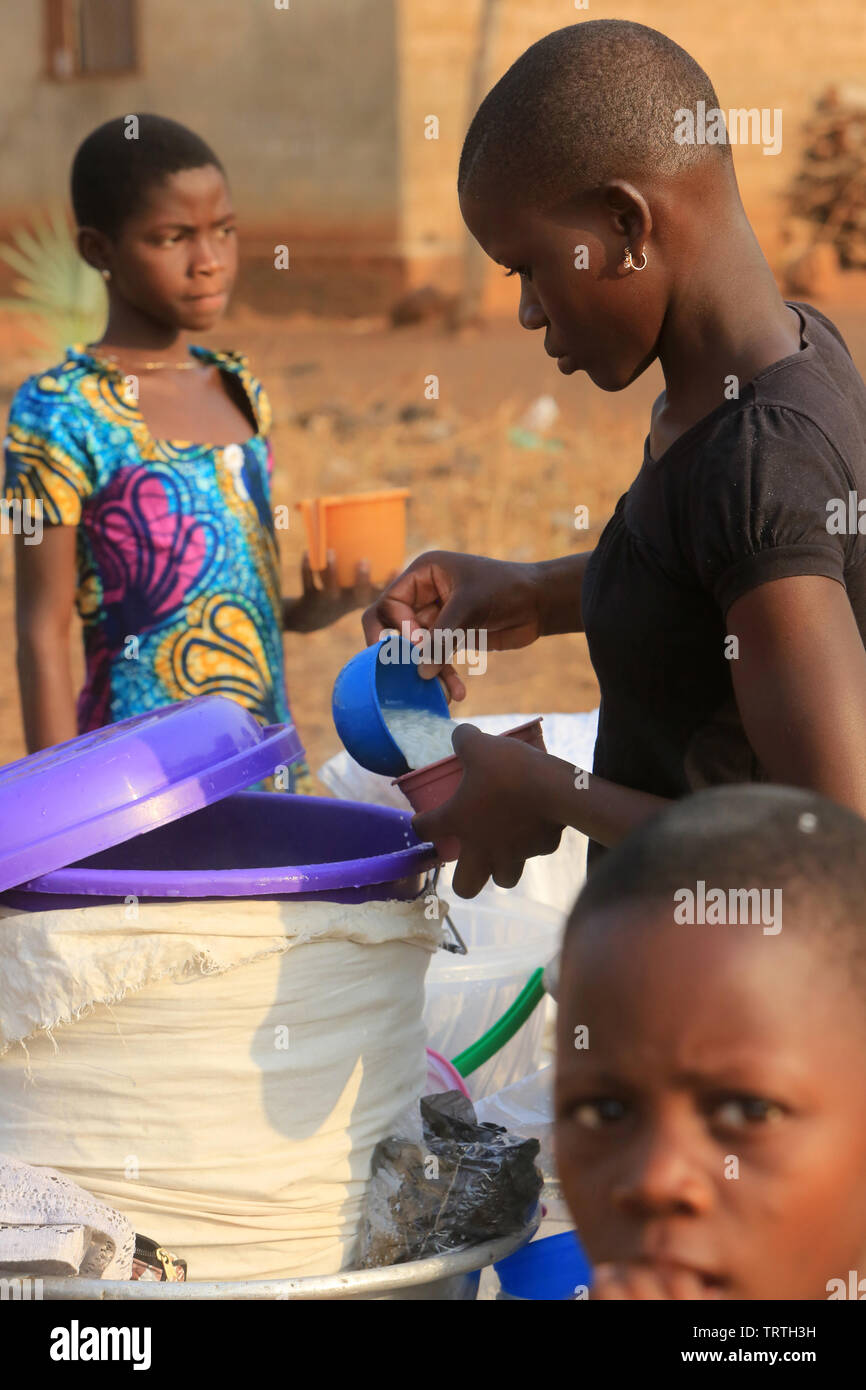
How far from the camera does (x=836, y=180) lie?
8867mm

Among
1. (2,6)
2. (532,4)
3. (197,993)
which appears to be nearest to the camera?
(197,993)

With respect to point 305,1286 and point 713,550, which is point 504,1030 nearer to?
point 305,1286

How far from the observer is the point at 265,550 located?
254 cm

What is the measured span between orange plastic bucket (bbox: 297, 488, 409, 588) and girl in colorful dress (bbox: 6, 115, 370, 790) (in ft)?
0.11

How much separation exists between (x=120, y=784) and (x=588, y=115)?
75 centimetres

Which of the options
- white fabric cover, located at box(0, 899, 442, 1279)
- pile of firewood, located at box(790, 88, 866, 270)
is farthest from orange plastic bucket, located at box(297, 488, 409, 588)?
pile of firewood, located at box(790, 88, 866, 270)

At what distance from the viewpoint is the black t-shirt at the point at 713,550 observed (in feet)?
3.85

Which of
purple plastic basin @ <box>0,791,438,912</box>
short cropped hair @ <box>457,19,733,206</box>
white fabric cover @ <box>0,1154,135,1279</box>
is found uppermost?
short cropped hair @ <box>457,19,733,206</box>

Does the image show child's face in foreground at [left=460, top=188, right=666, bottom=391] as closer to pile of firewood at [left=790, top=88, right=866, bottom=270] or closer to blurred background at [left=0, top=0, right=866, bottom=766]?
blurred background at [left=0, top=0, right=866, bottom=766]

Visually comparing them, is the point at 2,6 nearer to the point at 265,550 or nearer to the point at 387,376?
the point at 387,376

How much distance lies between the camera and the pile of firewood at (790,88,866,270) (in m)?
8.80

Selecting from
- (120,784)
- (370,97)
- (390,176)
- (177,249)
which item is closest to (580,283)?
(120,784)

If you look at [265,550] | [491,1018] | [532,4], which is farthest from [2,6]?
[491,1018]

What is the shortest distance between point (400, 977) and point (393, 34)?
8191 millimetres
